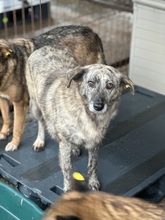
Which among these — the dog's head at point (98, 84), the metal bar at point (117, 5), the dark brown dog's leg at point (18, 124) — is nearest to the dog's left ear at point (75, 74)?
the dog's head at point (98, 84)

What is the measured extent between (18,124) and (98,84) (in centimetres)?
119

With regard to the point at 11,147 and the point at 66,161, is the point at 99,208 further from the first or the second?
the point at 11,147

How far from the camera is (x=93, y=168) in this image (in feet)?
10.7

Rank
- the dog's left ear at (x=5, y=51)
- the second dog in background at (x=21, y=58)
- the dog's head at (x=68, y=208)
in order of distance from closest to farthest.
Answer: the dog's head at (x=68, y=208), the dog's left ear at (x=5, y=51), the second dog in background at (x=21, y=58)

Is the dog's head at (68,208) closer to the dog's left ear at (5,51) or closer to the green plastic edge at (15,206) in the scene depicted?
the green plastic edge at (15,206)

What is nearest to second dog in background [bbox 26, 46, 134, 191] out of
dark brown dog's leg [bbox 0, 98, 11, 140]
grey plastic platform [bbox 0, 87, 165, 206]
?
grey plastic platform [bbox 0, 87, 165, 206]

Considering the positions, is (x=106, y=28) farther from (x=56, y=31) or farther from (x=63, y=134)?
(x=63, y=134)

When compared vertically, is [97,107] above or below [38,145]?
above

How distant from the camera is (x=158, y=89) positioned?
499 centimetres

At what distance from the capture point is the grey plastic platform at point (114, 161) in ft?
10.6

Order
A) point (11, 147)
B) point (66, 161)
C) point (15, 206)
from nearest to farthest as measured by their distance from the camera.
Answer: point (15, 206), point (66, 161), point (11, 147)

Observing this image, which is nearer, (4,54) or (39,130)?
(4,54)

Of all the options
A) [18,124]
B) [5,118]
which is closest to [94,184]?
[18,124]

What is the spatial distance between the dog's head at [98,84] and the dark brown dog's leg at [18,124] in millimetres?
959
